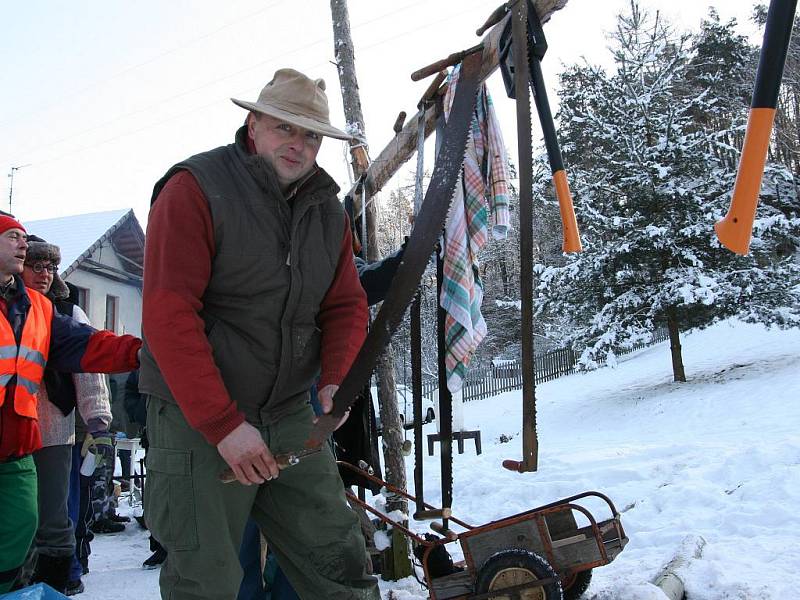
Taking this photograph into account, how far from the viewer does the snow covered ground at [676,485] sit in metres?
3.18

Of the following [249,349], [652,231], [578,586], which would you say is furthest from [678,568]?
[652,231]

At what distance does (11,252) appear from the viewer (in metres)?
2.82

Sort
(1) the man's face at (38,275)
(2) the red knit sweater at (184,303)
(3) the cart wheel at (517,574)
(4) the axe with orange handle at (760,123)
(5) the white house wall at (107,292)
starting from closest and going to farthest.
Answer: (4) the axe with orange handle at (760,123) → (2) the red knit sweater at (184,303) → (3) the cart wheel at (517,574) → (1) the man's face at (38,275) → (5) the white house wall at (107,292)

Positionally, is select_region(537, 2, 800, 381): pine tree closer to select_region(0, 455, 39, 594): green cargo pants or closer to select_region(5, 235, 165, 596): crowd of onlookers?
select_region(5, 235, 165, 596): crowd of onlookers

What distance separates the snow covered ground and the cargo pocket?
1.79 meters

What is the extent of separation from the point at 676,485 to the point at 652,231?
8.43 meters

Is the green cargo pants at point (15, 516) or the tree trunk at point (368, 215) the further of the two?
the tree trunk at point (368, 215)

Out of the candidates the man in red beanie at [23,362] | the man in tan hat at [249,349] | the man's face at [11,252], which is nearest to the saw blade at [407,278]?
the man in tan hat at [249,349]

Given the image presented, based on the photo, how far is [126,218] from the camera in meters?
17.9

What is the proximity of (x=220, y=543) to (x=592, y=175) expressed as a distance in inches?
549

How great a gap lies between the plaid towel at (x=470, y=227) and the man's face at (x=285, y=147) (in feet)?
2.56

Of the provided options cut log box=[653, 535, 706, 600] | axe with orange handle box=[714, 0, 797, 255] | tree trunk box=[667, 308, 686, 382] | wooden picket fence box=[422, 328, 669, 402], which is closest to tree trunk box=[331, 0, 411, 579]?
cut log box=[653, 535, 706, 600]

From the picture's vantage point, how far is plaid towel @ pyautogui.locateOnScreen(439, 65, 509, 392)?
8.44 feet

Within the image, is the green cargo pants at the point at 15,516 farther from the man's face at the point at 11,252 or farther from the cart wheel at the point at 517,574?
the cart wheel at the point at 517,574
